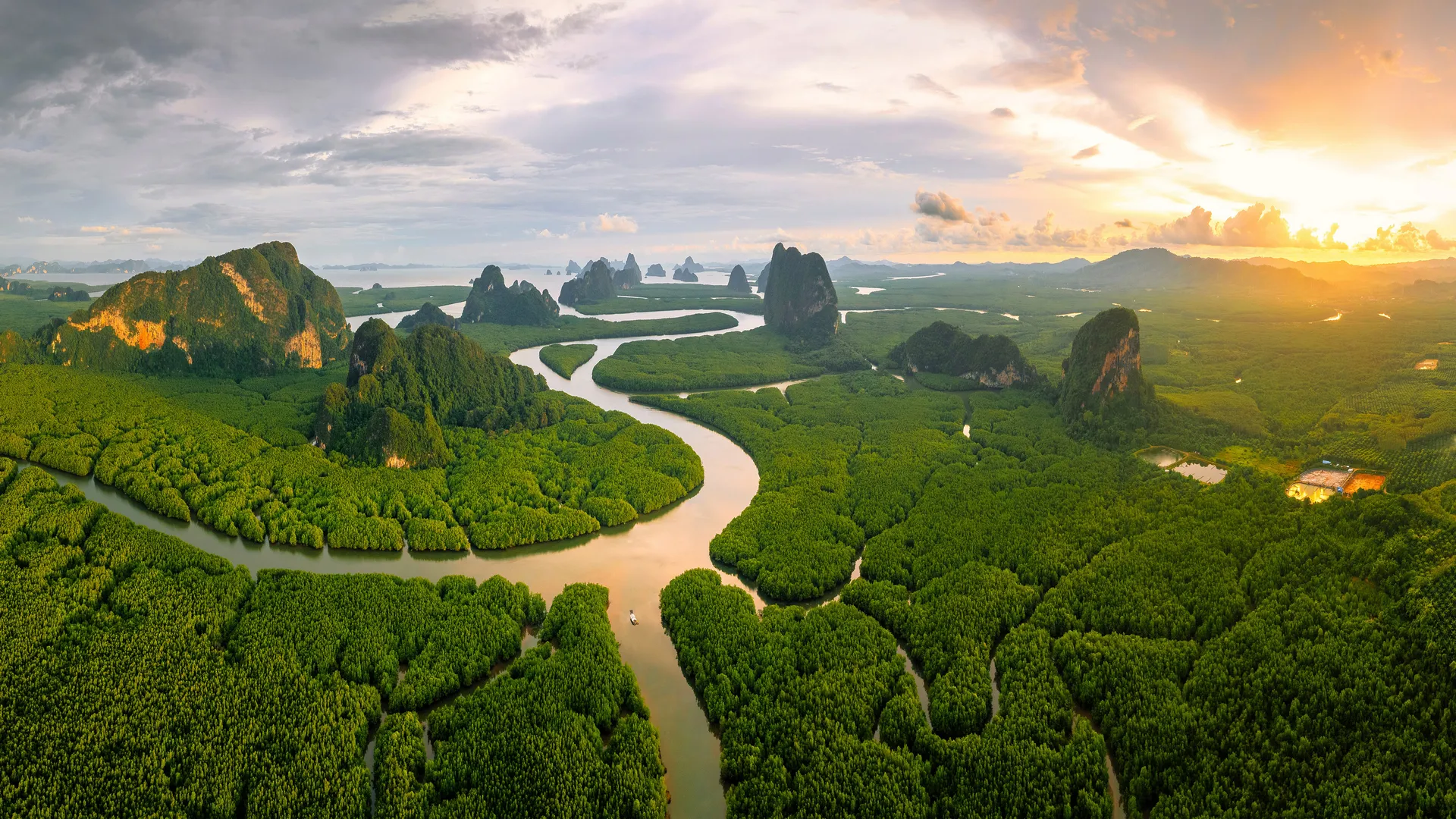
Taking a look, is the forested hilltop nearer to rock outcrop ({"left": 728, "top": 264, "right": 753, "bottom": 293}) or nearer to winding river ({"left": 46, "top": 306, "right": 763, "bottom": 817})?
winding river ({"left": 46, "top": 306, "right": 763, "bottom": 817})

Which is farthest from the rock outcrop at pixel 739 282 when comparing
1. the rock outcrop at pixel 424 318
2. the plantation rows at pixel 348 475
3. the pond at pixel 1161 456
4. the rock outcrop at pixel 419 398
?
the pond at pixel 1161 456

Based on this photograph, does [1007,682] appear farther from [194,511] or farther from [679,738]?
[194,511]

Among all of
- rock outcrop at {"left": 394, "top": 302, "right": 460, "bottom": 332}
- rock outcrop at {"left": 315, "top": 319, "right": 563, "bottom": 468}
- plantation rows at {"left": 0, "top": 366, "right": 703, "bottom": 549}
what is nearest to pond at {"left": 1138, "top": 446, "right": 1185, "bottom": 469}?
plantation rows at {"left": 0, "top": 366, "right": 703, "bottom": 549}

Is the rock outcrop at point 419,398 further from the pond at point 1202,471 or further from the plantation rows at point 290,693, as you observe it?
the pond at point 1202,471

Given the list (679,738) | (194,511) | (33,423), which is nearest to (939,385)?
(679,738)

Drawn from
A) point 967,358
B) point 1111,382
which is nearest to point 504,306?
point 967,358

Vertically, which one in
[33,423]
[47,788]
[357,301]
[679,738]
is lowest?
[679,738]

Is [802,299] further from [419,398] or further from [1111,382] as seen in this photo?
[419,398]
